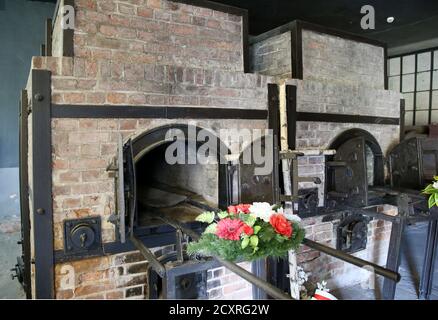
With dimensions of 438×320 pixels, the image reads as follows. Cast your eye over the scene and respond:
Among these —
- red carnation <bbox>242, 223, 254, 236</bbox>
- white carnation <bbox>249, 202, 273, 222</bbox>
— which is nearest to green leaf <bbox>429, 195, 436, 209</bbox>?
white carnation <bbox>249, 202, 273, 222</bbox>

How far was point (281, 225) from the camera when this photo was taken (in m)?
1.39

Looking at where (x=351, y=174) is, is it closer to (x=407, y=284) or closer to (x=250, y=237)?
(x=407, y=284)

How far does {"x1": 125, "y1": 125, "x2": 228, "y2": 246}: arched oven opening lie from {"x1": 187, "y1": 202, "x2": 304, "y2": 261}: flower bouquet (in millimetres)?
508

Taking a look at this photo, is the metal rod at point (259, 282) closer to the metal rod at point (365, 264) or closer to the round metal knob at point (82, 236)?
the metal rod at point (365, 264)

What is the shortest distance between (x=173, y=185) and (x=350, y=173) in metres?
1.48

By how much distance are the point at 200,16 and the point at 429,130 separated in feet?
14.8

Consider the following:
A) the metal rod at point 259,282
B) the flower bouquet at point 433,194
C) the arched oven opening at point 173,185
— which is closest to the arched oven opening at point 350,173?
the flower bouquet at point 433,194

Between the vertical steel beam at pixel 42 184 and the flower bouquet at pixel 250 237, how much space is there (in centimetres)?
84

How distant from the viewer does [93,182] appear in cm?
185

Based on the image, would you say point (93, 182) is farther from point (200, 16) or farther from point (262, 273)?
point (200, 16)

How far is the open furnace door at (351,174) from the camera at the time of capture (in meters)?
2.43

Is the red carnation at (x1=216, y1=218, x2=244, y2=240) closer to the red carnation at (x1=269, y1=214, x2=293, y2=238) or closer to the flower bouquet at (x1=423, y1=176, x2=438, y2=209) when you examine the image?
the red carnation at (x1=269, y1=214, x2=293, y2=238)

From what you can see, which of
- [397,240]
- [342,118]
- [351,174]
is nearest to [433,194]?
[397,240]
